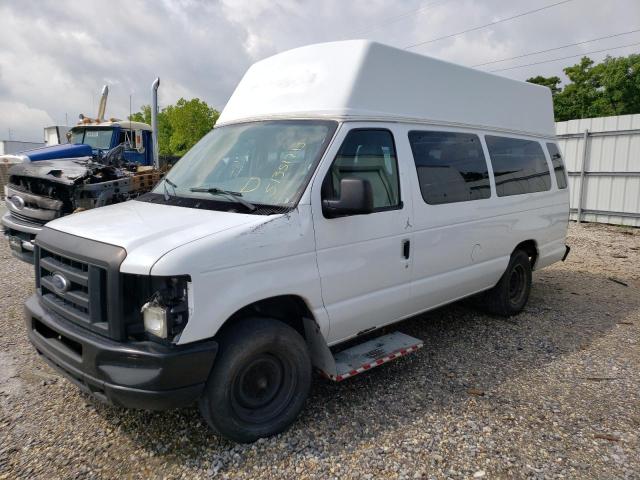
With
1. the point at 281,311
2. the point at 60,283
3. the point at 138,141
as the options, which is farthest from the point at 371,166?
the point at 138,141

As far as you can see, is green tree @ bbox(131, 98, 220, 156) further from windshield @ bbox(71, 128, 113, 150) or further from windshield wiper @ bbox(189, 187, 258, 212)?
windshield wiper @ bbox(189, 187, 258, 212)

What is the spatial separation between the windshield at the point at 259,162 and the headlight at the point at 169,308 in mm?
836

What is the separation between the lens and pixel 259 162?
3535mm

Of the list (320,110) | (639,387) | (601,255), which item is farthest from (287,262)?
(601,255)

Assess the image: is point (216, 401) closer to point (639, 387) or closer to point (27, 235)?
point (639, 387)

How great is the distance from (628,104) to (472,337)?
1263 inches

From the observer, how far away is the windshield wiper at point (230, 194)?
3123 millimetres

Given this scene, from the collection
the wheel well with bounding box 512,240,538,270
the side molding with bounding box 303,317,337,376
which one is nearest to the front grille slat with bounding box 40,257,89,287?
the side molding with bounding box 303,317,337,376

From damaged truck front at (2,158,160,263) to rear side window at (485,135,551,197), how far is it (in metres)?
4.98

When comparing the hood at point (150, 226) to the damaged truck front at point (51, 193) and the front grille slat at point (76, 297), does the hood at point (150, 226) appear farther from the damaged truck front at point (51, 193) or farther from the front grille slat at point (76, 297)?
the damaged truck front at point (51, 193)

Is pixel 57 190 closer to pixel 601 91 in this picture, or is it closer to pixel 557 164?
pixel 557 164

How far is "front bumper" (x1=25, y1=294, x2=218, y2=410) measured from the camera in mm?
2623

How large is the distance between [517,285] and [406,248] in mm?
2667

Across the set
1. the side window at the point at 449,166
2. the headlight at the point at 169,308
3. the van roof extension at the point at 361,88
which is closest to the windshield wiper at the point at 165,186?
the van roof extension at the point at 361,88
